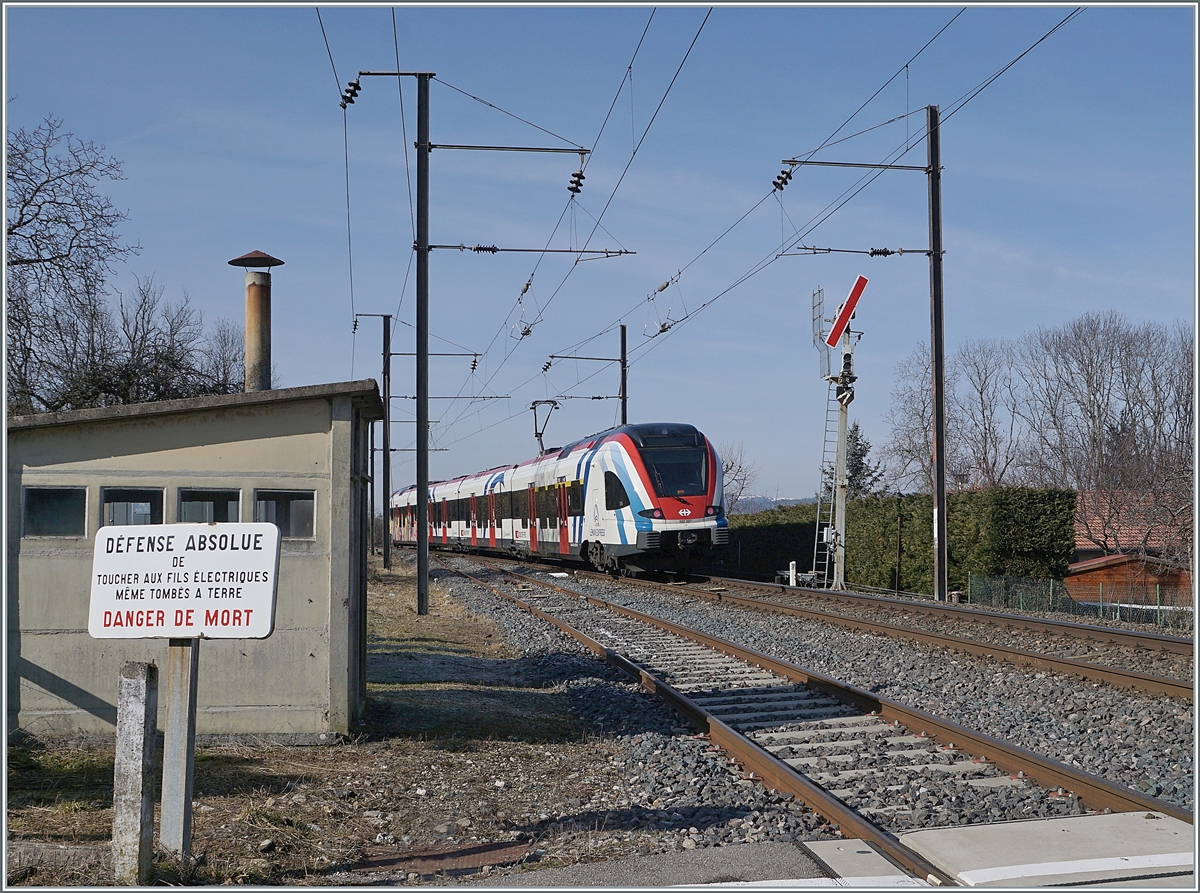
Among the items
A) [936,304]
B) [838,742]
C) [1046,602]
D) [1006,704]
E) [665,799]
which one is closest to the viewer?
[665,799]

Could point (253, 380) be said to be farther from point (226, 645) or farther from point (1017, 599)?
point (1017, 599)

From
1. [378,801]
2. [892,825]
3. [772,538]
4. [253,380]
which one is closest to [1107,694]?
[892,825]

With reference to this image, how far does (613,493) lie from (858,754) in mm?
15215

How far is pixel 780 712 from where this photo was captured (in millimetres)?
9281

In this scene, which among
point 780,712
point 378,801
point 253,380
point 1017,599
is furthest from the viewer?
point 1017,599

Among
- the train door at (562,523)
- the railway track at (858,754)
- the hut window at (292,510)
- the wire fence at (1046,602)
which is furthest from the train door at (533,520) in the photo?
the hut window at (292,510)

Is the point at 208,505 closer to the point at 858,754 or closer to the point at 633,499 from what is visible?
the point at 858,754

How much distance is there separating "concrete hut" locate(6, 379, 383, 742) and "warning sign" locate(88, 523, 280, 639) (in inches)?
90.6

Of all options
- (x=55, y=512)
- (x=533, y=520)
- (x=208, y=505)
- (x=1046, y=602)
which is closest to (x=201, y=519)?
(x=208, y=505)

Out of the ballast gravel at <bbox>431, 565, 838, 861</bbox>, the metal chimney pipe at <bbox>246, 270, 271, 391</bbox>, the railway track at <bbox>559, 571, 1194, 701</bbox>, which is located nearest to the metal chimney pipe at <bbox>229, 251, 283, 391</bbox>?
the metal chimney pipe at <bbox>246, 270, 271, 391</bbox>

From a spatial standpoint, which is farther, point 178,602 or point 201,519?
point 201,519

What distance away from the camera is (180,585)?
17.3ft

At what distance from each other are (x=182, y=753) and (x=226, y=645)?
258 centimetres

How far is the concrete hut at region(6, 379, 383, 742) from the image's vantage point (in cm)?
752
